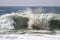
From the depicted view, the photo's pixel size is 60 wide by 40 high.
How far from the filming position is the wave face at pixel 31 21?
1590 mm

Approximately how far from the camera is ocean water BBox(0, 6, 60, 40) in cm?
158

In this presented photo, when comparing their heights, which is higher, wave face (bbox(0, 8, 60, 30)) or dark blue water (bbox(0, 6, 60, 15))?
dark blue water (bbox(0, 6, 60, 15))

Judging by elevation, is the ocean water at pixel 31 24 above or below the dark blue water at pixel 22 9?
below

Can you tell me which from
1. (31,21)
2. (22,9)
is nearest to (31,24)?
(31,21)

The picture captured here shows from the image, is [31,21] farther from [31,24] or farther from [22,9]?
[22,9]

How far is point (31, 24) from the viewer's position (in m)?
1.61

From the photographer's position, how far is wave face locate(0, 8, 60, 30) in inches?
62.6

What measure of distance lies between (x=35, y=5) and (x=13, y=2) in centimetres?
30

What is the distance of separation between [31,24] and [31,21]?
40 mm

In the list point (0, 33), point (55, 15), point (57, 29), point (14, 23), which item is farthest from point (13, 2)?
point (57, 29)

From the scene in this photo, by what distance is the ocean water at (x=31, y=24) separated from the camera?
62.2 inches

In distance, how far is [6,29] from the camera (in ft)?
5.26

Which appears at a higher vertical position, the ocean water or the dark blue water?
the dark blue water

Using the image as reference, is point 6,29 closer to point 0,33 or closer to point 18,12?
point 0,33
